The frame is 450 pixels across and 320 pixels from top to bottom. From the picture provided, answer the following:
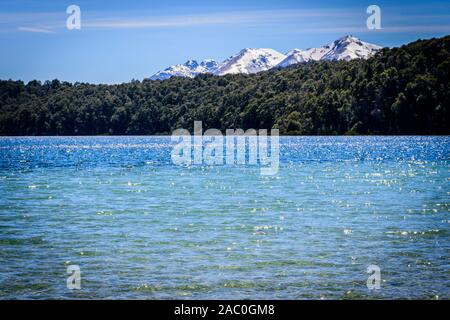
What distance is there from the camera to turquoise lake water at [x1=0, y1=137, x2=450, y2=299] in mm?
21562

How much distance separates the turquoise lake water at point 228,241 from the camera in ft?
70.7

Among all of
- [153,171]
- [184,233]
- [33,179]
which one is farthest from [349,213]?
[153,171]

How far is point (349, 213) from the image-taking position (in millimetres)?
39125

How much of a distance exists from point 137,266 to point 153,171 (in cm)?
5947

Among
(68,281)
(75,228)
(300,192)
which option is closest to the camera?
(68,281)

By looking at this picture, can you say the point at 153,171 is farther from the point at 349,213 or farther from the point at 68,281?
the point at 68,281

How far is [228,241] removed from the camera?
29.5m

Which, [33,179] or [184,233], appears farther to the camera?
[33,179]

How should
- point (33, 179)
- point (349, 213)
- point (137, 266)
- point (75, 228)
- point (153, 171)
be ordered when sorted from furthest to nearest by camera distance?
Result: point (153, 171)
point (33, 179)
point (349, 213)
point (75, 228)
point (137, 266)
